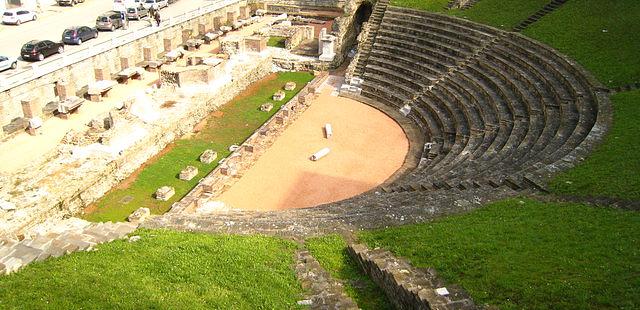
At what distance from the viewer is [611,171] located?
17094 millimetres

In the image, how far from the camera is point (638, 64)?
25234 millimetres

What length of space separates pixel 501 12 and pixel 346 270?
26.7m

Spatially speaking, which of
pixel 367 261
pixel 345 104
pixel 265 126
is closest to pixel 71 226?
pixel 367 261

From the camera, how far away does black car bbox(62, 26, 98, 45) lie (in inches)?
1391

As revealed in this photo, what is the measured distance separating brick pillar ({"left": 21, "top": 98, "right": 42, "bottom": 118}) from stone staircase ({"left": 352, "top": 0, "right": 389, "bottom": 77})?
18254mm

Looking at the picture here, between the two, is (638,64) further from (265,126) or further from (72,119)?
(72,119)

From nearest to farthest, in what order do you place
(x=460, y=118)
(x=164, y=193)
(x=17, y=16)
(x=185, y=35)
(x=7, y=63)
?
(x=164, y=193) < (x=460, y=118) < (x=7, y=63) < (x=17, y=16) < (x=185, y=35)

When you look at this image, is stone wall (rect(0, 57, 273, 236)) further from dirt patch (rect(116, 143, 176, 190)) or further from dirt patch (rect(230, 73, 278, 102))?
dirt patch (rect(230, 73, 278, 102))

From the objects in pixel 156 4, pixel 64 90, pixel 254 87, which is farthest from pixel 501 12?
pixel 156 4

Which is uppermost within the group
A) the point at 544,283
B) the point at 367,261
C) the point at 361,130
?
the point at 544,283

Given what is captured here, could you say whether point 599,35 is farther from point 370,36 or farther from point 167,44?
point 167,44

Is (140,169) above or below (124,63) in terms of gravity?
below

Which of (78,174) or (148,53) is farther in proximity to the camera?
(148,53)

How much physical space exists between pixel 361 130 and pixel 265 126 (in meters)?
5.32
